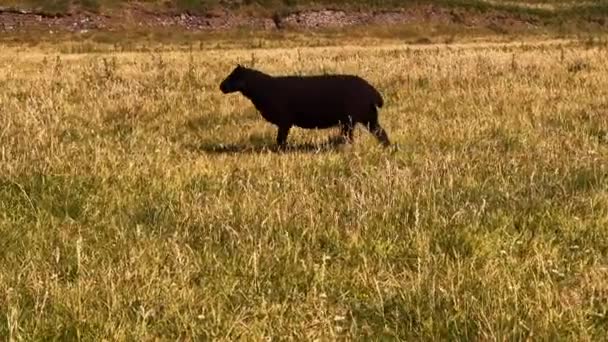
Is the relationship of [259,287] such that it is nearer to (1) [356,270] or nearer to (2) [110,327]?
(1) [356,270]

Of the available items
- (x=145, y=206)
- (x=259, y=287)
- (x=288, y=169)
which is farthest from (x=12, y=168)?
(x=259, y=287)

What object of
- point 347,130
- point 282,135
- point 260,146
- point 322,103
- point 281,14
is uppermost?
point 322,103

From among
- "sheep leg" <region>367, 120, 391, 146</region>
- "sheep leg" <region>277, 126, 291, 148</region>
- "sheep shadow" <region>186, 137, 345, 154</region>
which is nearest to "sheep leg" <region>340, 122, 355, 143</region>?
"sheep shadow" <region>186, 137, 345, 154</region>

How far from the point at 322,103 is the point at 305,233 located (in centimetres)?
464

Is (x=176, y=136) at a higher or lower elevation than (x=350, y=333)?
lower

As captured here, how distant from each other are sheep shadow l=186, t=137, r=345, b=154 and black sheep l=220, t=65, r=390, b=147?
7.2 inches

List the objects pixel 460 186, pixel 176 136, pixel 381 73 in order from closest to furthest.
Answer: pixel 460 186
pixel 176 136
pixel 381 73

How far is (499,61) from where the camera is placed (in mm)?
19234

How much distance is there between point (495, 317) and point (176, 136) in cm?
779

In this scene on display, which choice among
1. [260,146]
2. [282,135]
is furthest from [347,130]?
[260,146]

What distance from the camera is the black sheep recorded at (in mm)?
9836

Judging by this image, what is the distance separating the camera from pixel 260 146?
1038 centimetres

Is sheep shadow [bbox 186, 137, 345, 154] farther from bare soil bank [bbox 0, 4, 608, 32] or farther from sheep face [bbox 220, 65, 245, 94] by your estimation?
bare soil bank [bbox 0, 4, 608, 32]

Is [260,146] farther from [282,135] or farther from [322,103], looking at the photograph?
[322,103]
